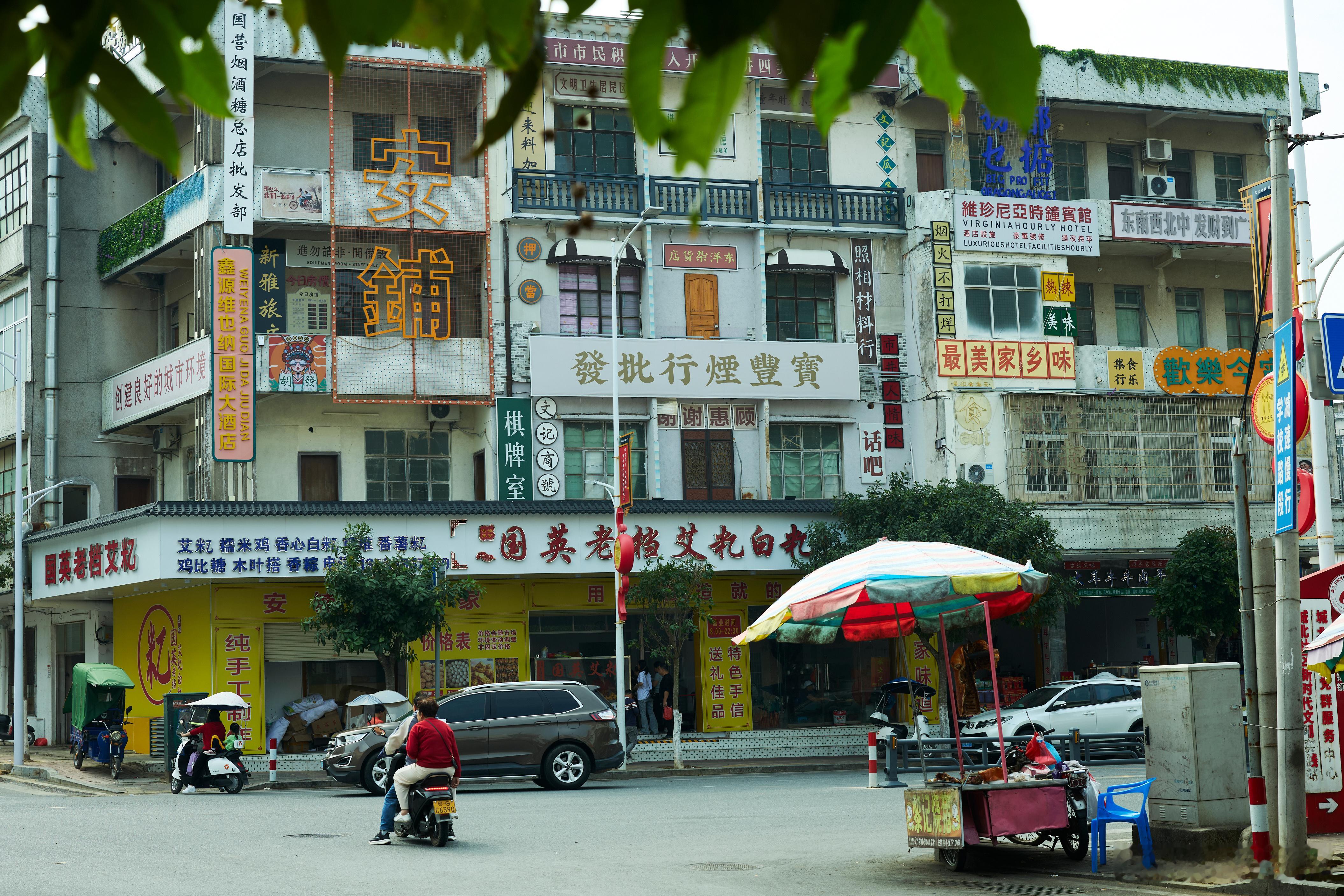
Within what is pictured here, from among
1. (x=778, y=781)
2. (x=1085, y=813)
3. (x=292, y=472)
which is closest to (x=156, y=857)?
(x=1085, y=813)

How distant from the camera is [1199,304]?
119 feet

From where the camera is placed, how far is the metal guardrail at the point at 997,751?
923 inches

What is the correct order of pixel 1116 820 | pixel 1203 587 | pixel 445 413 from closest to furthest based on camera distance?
pixel 1116 820 → pixel 1203 587 → pixel 445 413

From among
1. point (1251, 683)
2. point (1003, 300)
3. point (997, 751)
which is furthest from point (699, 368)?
point (1251, 683)

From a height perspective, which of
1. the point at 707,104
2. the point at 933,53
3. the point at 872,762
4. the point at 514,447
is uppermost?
the point at 514,447

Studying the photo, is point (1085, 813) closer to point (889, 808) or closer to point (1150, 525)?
point (889, 808)

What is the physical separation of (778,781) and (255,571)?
1052 cm

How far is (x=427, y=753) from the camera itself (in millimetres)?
14352

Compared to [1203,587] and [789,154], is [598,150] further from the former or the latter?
[1203,587]

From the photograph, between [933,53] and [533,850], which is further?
[533,850]

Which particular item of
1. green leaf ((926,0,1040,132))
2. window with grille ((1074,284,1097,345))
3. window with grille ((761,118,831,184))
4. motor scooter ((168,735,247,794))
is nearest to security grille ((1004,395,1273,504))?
window with grille ((1074,284,1097,345))

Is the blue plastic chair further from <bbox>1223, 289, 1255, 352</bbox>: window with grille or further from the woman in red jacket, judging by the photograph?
<bbox>1223, 289, 1255, 352</bbox>: window with grille

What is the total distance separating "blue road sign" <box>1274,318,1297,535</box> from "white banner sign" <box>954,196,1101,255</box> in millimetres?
22058

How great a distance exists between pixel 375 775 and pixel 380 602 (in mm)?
5068
